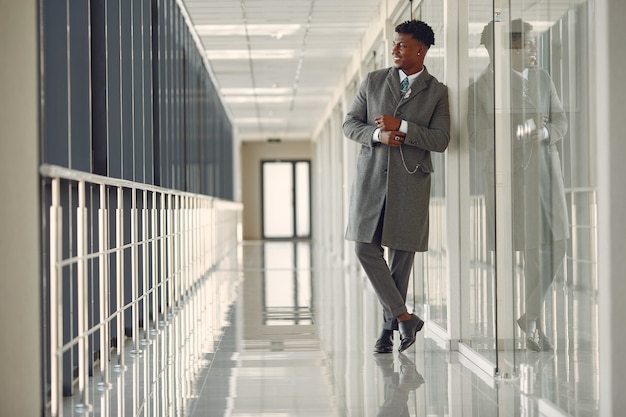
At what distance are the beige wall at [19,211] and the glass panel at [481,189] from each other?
6.72 ft

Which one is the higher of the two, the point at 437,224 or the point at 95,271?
the point at 437,224

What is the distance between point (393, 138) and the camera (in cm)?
450

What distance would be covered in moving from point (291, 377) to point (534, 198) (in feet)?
4.30

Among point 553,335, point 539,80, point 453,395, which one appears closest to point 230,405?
point 453,395

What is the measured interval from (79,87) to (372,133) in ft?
4.73

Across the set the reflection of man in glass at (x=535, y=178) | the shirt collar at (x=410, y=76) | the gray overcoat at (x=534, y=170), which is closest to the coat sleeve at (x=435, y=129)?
the shirt collar at (x=410, y=76)

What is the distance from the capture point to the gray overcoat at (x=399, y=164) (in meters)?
4.57

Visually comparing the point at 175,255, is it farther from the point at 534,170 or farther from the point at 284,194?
the point at 284,194

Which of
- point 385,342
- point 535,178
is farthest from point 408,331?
point 535,178

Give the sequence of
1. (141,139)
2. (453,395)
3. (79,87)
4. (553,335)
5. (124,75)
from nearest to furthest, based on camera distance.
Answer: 1. (553,335)
2. (453,395)
3. (79,87)
4. (124,75)
5. (141,139)

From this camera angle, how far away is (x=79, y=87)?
4496 millimetres

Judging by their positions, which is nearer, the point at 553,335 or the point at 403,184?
the point at 553,335

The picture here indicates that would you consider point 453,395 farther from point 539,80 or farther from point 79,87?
point 79,87

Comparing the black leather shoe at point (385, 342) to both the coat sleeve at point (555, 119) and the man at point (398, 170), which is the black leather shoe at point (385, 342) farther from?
the coat sleeve at point (555, 119)
